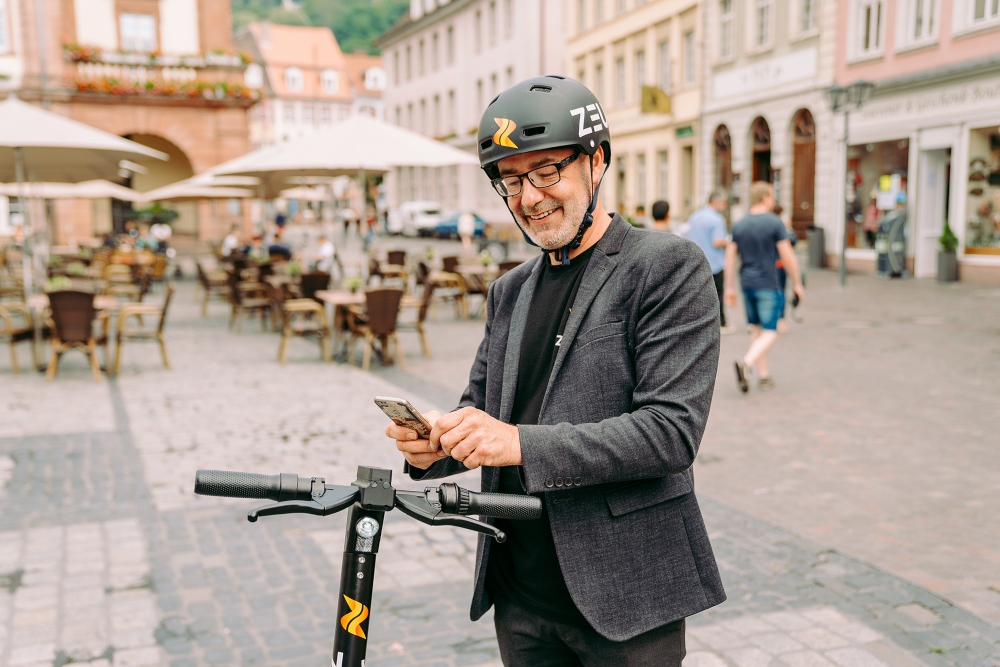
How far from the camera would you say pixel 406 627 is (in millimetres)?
4172

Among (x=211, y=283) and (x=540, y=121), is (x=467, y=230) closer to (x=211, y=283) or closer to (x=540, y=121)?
(x=211, y=283)

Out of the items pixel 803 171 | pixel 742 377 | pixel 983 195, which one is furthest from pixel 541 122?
pixel 803 171

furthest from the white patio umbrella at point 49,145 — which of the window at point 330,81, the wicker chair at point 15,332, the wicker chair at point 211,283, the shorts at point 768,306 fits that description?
the window at point 330,81

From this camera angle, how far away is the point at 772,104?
26953mm

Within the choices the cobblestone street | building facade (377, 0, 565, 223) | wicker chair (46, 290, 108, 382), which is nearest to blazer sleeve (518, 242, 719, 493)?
the cobblestone street

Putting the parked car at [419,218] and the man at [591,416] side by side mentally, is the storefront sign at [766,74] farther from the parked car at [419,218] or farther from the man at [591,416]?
the man at [591,416]

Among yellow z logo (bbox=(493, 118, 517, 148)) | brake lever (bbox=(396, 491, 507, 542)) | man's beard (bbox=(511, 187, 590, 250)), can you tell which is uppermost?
yellow z logo (bbox=(493, 118, 517, 148))

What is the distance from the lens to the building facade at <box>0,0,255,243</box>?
31734mm

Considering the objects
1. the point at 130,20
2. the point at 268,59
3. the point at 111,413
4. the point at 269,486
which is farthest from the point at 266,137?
the point at 269,486

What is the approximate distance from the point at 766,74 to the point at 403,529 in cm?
2450

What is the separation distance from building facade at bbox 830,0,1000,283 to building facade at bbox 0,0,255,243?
19.3 meters

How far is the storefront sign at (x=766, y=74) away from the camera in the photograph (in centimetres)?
2544

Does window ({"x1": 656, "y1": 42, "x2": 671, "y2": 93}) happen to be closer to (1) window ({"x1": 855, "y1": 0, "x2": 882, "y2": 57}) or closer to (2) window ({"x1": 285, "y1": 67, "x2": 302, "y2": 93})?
(1) window ({"x1": 855, "y1": 0, "x2": 882, "y2": 57})

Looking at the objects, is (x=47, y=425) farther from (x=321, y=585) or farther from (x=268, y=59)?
(x=268, y=59)
